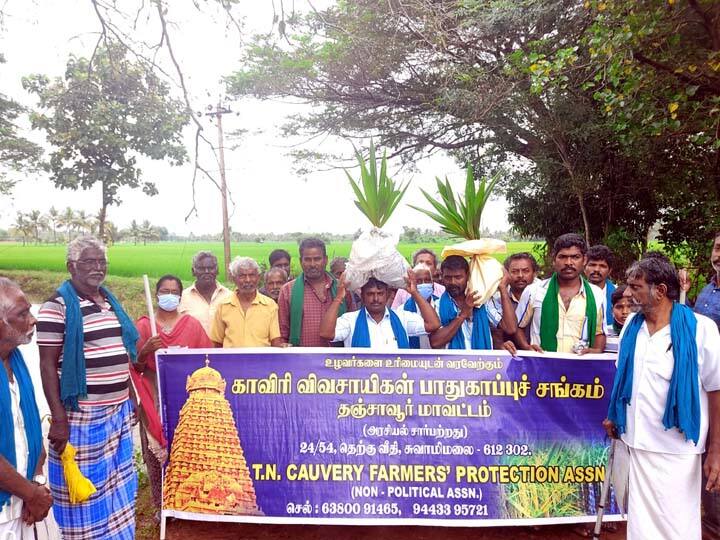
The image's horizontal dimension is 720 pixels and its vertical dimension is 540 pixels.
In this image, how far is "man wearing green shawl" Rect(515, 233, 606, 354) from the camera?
12.0 feet

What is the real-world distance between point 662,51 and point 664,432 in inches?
197

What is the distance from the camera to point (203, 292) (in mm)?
4344

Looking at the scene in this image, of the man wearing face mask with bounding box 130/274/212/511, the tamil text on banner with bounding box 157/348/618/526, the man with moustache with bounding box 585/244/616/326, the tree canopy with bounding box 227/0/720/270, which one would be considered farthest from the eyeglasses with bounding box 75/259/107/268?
the tree canopy with bounding box 227/0/720/270

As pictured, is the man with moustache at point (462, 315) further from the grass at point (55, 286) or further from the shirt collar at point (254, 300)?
the grass at point (55, 286)

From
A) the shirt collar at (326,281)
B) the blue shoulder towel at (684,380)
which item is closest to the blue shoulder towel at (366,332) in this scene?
the shirt collar at (326,281)

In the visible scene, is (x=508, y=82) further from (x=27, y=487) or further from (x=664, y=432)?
(x=27, y=487)

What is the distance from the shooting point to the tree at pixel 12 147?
1712 cm

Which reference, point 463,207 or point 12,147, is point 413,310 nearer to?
point 463,207

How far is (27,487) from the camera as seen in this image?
2070 mm

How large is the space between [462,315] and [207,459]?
1862 millimetres

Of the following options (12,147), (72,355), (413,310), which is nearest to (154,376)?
(72,355)

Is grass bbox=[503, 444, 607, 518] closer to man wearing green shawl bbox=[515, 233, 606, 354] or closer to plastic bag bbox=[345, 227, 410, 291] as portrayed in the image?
man wearing green shawl bbox=[515, 233, 606, 354]

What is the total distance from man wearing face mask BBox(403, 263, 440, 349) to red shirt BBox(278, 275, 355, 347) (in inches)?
17.1

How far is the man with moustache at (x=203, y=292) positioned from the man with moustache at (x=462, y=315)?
68.8 inches
